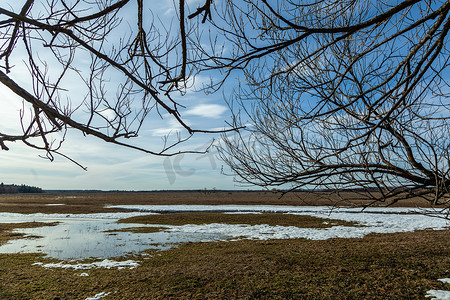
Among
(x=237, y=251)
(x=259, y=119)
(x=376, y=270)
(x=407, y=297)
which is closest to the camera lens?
(x=259, y=119)

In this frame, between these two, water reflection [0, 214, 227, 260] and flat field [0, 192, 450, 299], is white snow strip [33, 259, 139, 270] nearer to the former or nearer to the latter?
flat field [0, 192, 450, 299]

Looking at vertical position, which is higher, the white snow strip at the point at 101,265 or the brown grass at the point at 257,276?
the brown grass at the point at 257,276

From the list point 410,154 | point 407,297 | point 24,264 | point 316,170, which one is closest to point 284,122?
point 316,170

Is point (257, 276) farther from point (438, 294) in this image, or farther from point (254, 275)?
point (438, 294)

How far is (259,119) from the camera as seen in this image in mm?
5363

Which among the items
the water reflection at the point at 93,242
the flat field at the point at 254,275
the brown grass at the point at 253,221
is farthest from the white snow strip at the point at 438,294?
the brown grass at the point at 253,221

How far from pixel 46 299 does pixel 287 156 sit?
605cm

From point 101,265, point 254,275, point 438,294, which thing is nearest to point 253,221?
point 101,265

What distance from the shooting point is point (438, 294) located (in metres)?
6.64

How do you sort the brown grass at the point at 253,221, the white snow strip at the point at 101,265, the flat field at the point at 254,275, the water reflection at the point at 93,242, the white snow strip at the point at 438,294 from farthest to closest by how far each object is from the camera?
the brown grass at the point at 253,221 < the water reflection at the point at 93,242 < the white snow strip at the point at 101,265 < the flat field at the point at 254,275 < the white snow strip at the point at 438,294

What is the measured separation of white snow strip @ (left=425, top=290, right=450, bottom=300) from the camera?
648 cm

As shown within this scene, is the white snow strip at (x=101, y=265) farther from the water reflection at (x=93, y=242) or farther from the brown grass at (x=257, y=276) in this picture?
the water reflection at (x=93, y=242)

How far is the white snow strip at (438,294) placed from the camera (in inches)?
255

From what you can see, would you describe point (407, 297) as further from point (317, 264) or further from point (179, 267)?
point (179, 267)
